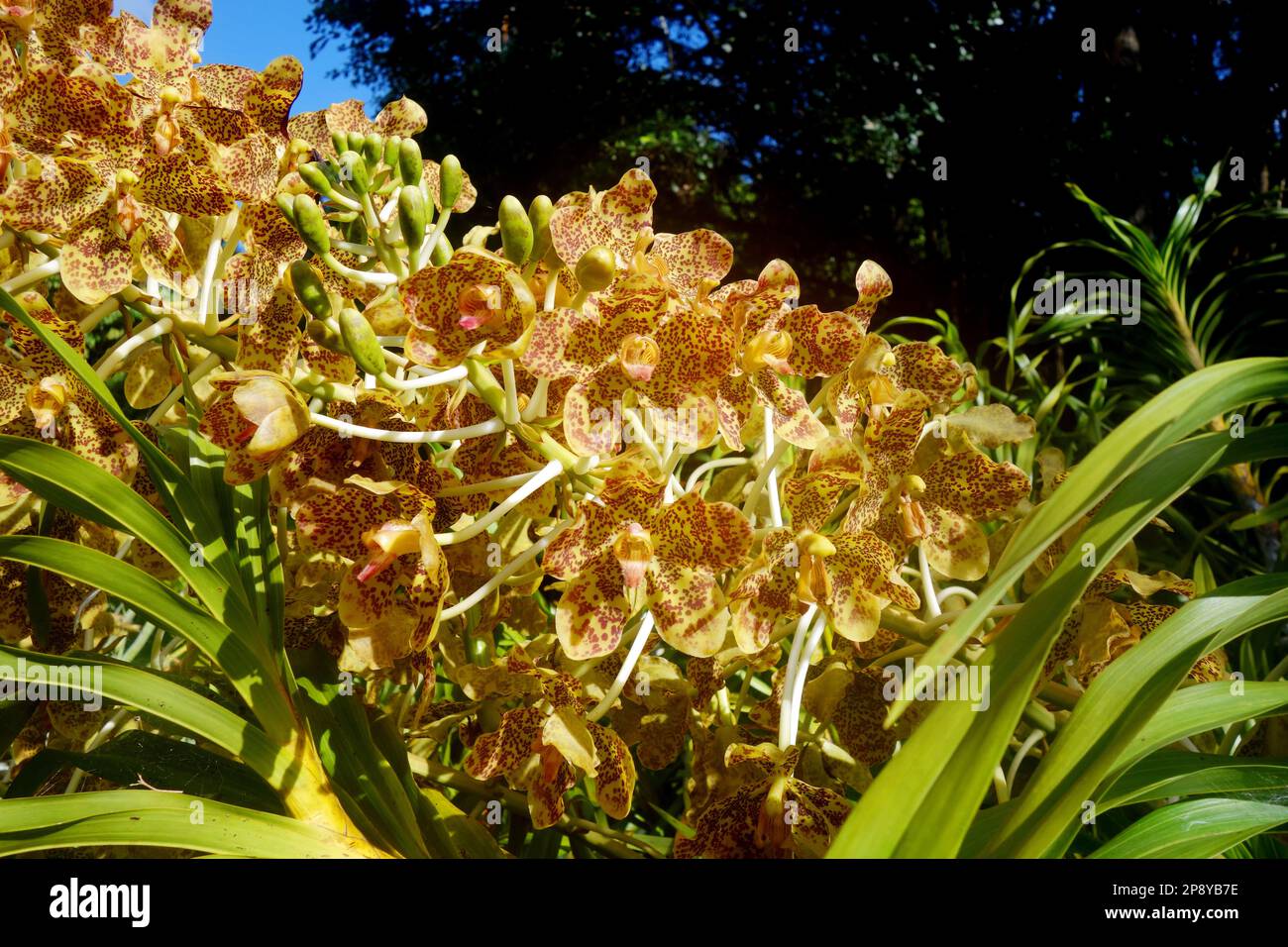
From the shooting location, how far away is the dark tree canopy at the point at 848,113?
12.4 ft

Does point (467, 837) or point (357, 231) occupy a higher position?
point (357, 231)

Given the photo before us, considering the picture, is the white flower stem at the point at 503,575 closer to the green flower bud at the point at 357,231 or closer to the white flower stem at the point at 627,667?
the white flower stem at the point at 627,667

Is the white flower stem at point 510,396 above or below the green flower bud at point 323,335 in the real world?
below

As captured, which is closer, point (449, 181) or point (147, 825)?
point (147, 825)

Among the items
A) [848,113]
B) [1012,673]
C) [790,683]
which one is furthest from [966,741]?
[848,113]

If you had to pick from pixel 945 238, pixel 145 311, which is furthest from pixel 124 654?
pixel 945 238

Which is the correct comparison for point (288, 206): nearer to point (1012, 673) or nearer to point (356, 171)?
point (356, 171)

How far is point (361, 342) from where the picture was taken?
0.39 m

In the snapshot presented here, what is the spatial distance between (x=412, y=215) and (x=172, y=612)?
8.3 inches

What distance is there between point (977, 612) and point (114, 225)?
0.45 metres

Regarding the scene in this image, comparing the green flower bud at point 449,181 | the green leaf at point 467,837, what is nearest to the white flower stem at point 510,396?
the green flower bud at point 449,181

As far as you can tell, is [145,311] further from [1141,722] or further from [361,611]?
[1141,722]

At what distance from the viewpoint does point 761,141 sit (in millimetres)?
5340

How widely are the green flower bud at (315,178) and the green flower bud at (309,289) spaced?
0.07m
